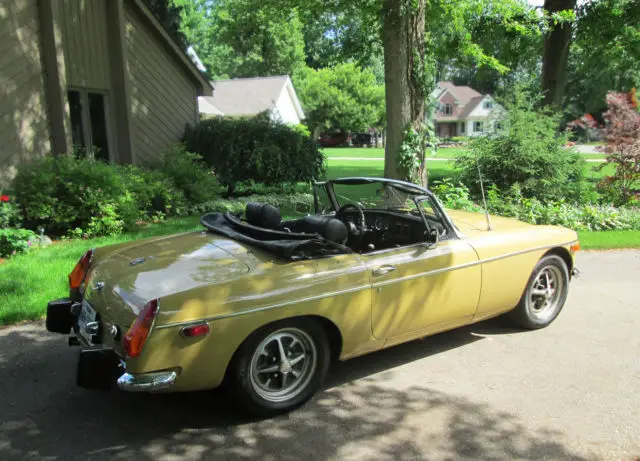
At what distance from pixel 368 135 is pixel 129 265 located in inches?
2222

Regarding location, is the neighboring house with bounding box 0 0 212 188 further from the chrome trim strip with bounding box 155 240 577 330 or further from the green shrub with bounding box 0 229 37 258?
the chrome trim strip with bounding box 155 240 577 330

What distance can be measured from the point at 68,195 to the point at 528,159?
905 cm

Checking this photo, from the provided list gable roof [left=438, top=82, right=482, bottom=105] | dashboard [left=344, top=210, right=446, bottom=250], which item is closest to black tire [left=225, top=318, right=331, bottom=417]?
dashboard [left=344, top=210, right=446, bottom=250]

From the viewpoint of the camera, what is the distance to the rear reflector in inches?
113

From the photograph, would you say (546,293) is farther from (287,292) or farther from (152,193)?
(152,193)

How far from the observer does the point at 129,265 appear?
3.53m

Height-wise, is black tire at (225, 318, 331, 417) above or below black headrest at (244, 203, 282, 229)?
below

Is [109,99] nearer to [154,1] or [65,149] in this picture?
[65,149]

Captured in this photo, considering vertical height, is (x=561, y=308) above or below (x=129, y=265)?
below

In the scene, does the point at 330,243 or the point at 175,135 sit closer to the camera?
the point at 330,243

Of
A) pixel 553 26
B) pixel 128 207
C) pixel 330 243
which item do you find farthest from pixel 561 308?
pixel 553 26

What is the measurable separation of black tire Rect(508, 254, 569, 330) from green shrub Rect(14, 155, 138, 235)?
20.5ft

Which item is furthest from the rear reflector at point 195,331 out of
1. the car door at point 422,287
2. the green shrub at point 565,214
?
the green shrub at point 565,214

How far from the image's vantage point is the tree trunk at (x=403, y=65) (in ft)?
27.8
